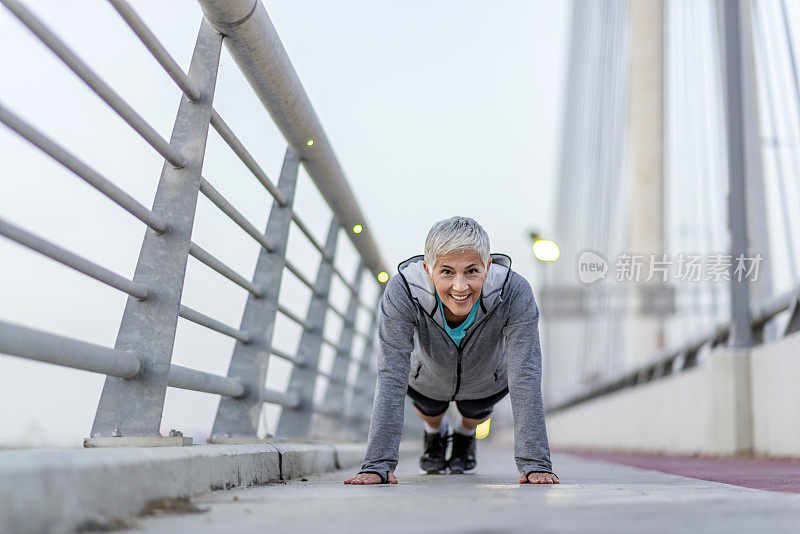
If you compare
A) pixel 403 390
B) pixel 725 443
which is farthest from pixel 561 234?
pixel 403 390

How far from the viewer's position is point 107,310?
2.54m

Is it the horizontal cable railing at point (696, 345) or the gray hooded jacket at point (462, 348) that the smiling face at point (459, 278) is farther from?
the horizontal cable railing at point (696, 345)

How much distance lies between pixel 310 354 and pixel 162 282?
2.41m

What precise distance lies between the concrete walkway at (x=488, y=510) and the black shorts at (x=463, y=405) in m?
1.20

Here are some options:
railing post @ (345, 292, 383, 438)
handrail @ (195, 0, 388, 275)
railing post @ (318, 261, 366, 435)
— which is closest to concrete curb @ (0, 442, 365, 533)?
handrail @ (195, 0, 388, 275)

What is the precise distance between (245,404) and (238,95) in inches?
45.0

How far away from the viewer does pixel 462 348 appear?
3.44 m

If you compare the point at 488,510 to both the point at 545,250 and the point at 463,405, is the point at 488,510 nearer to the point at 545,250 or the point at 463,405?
the point at 463,405

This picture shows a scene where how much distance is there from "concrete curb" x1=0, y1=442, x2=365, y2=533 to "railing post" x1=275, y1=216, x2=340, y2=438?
2.04 meters

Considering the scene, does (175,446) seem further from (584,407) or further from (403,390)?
(584,407)

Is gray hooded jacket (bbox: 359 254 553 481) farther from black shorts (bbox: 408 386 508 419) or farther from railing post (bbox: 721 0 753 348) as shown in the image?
railing post (bbox: 721 0 753 348)

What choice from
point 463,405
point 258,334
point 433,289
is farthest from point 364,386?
point 433,289

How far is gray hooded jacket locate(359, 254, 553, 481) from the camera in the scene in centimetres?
310

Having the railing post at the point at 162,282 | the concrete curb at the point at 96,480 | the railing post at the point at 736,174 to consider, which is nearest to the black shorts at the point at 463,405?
the concrete curb at the point at 96,480
